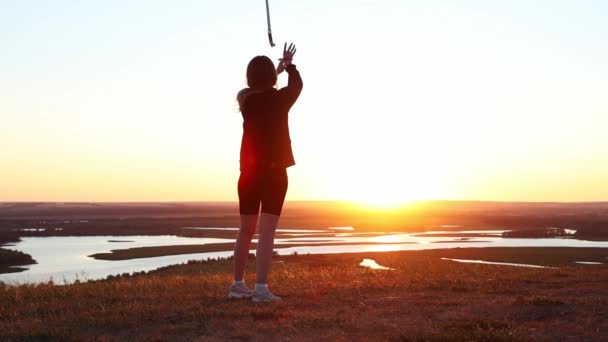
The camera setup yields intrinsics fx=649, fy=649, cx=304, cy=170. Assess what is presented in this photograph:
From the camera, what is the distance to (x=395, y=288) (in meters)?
10.1

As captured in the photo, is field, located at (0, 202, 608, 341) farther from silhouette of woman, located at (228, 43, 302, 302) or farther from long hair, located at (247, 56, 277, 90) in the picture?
long hair, located at (247, 56, 277, 90)

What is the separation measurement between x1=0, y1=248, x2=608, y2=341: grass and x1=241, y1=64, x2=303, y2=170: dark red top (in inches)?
73.6

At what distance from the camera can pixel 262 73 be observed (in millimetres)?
8352

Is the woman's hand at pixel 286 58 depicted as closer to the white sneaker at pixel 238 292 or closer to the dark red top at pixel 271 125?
the dark red top at pixel 271 125

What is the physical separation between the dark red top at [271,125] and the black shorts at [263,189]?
0.09m

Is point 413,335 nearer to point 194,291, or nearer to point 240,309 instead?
point 240,309

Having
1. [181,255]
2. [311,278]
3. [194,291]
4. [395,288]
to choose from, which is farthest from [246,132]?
[181,255]

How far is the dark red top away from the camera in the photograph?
833cm

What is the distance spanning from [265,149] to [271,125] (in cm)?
32

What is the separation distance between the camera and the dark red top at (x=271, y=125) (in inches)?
328

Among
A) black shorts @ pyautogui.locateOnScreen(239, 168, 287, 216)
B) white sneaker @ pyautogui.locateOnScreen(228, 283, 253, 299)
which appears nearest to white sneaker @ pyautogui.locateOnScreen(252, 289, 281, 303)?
white sneaker @ pyautogui.locateOnScreen(228, 283, 253, 299)

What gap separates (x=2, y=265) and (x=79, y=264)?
19.0 ft

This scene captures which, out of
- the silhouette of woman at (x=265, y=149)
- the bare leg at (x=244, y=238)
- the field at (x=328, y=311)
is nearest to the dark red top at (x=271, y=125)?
the silhouette of woman at (x=265, y=149)

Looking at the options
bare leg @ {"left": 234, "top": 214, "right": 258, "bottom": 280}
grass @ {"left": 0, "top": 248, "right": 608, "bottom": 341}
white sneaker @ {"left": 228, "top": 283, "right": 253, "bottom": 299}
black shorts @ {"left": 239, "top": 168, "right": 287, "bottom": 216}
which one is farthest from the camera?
white sneaker @ {"left": 228, "top": 283, "right": 253, "bottom": 299}
